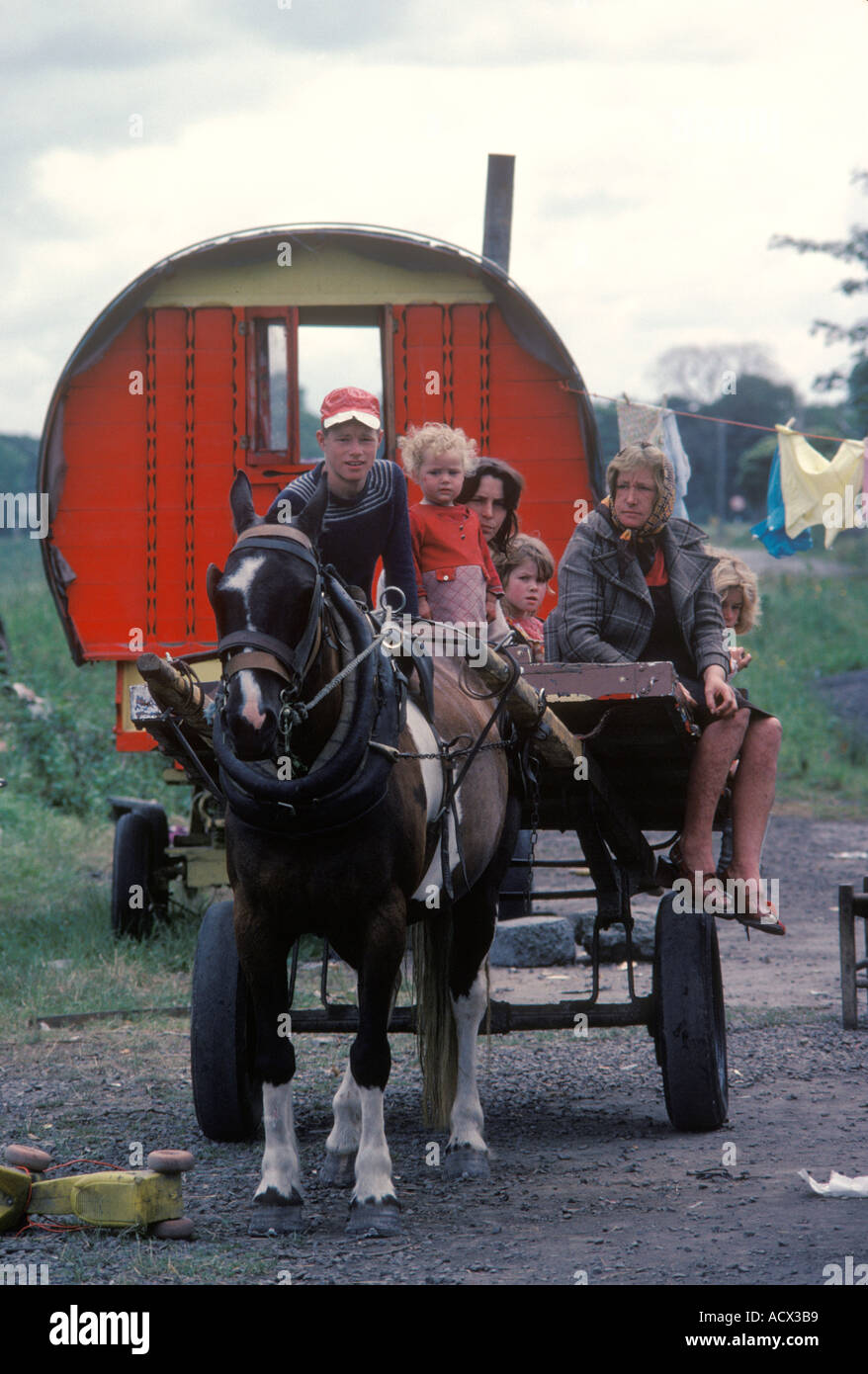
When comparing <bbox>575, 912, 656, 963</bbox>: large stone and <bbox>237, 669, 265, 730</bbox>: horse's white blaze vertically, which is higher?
<bbox>237, 669, 265, 730</bbox>: horse's white blaze

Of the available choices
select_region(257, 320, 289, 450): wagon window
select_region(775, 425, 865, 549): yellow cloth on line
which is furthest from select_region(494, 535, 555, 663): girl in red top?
select_region(775, 425, 865, 549): yellow cloth on line

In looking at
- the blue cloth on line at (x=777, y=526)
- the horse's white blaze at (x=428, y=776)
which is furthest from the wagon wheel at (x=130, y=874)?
the blue cloth on line at (x=777, y=526)

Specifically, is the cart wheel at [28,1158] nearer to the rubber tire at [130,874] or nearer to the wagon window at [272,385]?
the rubber tire at [130,874]

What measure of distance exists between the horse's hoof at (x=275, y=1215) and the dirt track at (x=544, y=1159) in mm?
60

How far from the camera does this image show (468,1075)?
19.0ft

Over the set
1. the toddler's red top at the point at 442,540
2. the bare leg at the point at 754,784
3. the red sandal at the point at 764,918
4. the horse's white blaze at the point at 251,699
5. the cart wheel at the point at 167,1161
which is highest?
the toddler's red top at the point at 442,540

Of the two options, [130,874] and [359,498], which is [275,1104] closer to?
[359,498]

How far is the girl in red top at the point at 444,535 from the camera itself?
6273 mm

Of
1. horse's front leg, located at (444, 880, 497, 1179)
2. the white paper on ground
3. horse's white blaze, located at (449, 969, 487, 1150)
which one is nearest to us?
the white paper on ground

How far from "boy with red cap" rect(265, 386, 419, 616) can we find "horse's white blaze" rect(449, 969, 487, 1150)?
56.8 inches

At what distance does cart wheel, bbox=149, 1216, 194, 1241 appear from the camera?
4.62m

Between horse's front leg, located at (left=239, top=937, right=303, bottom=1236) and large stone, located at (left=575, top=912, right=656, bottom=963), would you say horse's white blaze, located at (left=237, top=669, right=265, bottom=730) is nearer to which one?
horse's front leg, located at (left=239, top=937, right=303, bottom=1236)

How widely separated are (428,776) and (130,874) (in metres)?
5.41

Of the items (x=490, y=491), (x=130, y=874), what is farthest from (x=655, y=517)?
(x=130, y=874)
